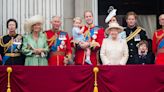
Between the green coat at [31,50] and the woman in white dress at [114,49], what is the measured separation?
1.00 meters

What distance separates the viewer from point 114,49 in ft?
34.1

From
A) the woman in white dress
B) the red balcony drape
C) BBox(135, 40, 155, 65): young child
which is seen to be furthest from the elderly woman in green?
BBox(135, 40, 155, 65): young child

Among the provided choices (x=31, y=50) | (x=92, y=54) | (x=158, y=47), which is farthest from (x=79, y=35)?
(x=158, y=47)

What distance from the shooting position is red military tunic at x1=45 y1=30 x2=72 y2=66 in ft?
34.9

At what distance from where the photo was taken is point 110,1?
13.7 metres

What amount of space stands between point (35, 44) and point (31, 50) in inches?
6.2

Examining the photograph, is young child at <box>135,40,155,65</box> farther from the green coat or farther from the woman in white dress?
A: the green coat

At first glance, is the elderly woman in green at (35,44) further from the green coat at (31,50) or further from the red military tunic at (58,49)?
the red military tunic at (58,49)

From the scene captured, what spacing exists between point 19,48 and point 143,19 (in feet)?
13.5

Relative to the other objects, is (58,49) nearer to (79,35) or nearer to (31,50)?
(79,35)

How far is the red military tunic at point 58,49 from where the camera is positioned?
1064 cm

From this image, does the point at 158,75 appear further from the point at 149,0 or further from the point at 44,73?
the point at 149,0

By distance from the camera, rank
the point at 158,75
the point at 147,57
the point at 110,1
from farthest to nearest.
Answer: the point at 110,1 < the point at 147,57 < the point at 158,75

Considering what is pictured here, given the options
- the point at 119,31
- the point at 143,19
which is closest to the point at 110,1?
the point at 143,19
